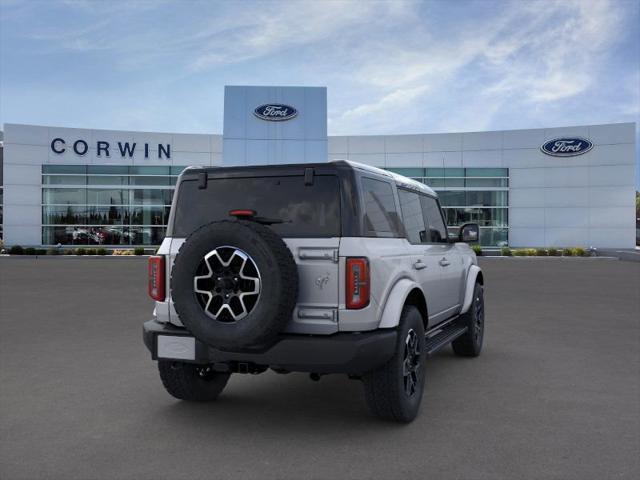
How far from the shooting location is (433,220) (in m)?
6.34

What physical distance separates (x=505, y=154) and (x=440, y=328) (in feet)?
119

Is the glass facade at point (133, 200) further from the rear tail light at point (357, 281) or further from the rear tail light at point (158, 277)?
the rear tail light at point (357, 281)

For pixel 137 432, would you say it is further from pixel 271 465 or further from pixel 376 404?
pixel 376 404

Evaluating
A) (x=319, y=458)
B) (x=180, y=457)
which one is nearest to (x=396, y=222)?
(x=319, y=458)

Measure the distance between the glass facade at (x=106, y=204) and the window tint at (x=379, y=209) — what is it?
1441 inches

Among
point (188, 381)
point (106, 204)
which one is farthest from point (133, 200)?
point (188, 381)

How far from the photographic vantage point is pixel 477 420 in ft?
15.4

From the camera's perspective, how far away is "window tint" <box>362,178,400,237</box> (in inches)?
177

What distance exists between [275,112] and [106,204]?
44.8 ft

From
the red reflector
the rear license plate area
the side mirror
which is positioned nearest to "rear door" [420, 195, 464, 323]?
the side mirror

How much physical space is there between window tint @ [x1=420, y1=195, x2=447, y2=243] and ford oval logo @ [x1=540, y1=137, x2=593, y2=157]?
3558 centimetres

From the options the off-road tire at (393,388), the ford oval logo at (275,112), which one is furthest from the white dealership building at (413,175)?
the off-road tire at (393,388)

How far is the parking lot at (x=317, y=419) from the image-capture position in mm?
3758

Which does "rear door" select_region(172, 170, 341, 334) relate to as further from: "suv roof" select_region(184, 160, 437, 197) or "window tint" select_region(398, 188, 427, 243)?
"window tint" select_region(398, 188, 427, 243)
